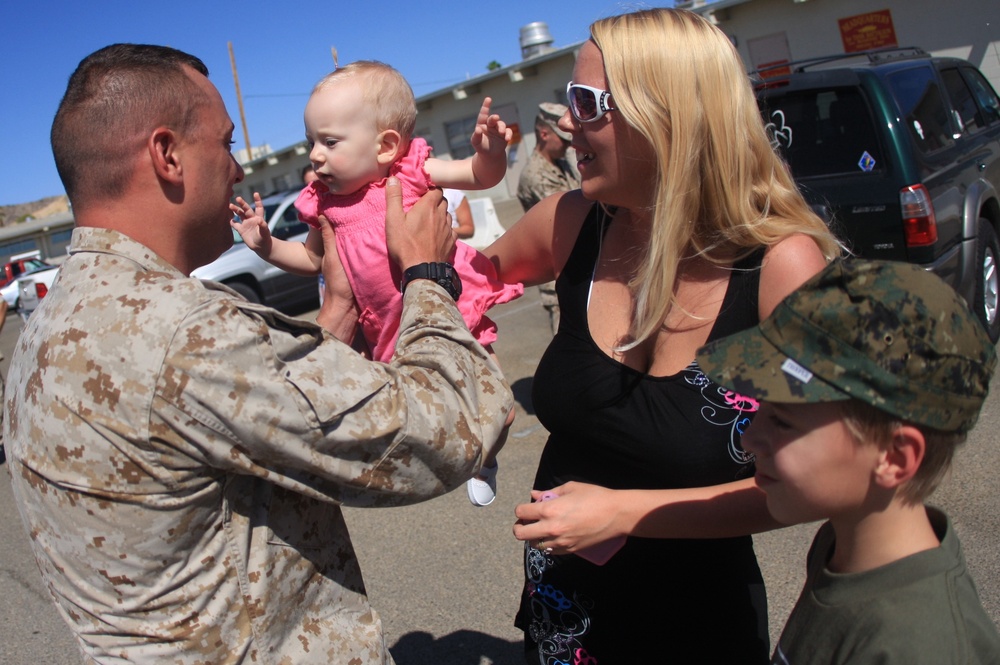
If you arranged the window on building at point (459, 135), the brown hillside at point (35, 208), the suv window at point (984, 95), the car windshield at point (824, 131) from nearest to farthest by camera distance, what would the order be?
the car windshield at point (824, 131)
the suv window at point (984, 95)
the window on building at point (459, 135)
the brown hillside at point (35, 208)

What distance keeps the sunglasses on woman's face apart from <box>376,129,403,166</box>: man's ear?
0.67 meters

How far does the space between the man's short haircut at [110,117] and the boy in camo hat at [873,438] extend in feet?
3.58

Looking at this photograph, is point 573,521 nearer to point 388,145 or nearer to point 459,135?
point 388,145

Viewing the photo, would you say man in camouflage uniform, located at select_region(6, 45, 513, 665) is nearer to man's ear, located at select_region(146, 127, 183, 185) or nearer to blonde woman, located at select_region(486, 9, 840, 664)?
man's ear, located at select_region(146, 127, 183, 185)

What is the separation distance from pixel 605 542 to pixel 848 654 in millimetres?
585

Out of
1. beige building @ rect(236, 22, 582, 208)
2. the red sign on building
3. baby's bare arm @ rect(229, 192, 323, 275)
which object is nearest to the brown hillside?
beige building @ rect(236, 22, 582, 208)

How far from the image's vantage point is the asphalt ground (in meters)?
3.57

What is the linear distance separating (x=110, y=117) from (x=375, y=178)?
1.05m

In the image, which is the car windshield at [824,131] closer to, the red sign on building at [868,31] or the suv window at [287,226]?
the suv window at [287,226]

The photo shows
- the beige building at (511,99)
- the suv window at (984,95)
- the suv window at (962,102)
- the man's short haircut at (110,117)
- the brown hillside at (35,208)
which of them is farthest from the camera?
the brown hillside at (35,208)

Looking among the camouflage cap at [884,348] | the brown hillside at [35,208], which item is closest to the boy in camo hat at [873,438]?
the camouflage cap at [884,348]

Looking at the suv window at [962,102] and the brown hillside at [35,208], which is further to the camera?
the brown hillside at [35,208]

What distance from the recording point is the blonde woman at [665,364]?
1.75 m

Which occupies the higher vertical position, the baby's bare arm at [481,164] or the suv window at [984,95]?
the baby's bare arm at [481,164]
